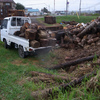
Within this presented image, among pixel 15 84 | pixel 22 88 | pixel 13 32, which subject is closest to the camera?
pixel 22 88

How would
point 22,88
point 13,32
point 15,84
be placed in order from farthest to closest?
point 13,32, point 15,84, point 22,88

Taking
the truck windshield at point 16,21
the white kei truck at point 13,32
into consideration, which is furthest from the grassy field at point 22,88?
the truck windshield at point 16,21

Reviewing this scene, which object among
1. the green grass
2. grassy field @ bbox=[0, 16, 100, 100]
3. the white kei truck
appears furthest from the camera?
the white kei truck

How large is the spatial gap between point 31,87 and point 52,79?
2.26 ft

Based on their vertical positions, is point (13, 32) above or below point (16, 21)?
below

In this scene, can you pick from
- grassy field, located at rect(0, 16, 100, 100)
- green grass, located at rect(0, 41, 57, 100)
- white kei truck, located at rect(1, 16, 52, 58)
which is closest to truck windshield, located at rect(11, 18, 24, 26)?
white kei truck, located at rect(1, 16, 52, 58)

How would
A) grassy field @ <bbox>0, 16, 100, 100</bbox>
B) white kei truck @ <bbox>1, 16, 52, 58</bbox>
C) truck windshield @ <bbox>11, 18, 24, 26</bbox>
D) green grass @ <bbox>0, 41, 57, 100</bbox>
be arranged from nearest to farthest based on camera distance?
grassy field @ <bbox>0, 16, 100, 100</bbox>
green grass @ <bbox>0, 41, 57, 100</bbox>
white kei truck @ <bbox>1, 16, 52, 58</bbox>
truck windshield @ <bbox>11, 18, 24, 26</bbox>

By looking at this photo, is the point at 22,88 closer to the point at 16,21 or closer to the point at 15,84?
the point at 15,84

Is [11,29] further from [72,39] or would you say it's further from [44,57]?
[72,39]

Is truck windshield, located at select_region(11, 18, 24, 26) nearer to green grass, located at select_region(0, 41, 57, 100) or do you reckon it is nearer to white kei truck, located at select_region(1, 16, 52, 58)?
white kei truck, located at select_region(1, 16, 52, 58)

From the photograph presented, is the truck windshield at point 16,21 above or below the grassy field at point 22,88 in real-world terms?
above

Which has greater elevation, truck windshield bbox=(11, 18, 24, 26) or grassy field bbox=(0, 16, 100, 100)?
truck windshield bbox=(11, 18, 24, 26)

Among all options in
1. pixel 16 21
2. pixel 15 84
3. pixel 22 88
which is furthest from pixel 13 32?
pixel 22 88

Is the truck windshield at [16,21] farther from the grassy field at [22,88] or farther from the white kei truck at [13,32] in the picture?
the grassy field at [22,88]
